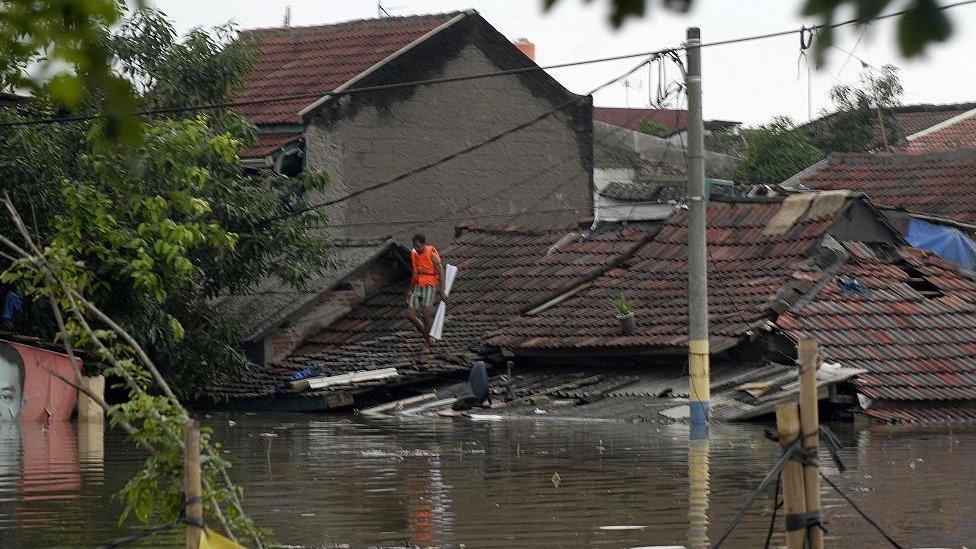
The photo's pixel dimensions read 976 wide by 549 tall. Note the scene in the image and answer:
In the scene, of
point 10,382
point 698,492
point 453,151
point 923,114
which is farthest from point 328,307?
point 923,114

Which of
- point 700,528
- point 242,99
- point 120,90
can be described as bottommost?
point 700,528

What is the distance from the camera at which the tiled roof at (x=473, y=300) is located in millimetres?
24266

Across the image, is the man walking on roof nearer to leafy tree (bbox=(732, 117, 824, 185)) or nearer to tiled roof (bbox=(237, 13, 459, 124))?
tiled roof (bbox=(237, 13, 459, 124))

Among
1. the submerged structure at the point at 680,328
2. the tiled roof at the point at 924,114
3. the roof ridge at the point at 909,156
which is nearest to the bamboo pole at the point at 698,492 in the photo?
the submerged structure at the point at 680,328

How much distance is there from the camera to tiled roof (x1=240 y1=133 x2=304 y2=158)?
27.8 metres

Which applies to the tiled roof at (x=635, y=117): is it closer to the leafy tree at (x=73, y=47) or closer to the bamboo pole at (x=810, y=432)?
the bamboo pole at (x=810, y=432)

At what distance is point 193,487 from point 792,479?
287cm

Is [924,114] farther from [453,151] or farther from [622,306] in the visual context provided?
[622,306]

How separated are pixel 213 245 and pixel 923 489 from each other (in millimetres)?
11513

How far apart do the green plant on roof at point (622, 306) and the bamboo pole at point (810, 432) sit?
13987 mm

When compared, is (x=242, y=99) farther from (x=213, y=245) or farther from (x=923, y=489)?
(x=923, y=489)

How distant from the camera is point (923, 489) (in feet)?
42.7

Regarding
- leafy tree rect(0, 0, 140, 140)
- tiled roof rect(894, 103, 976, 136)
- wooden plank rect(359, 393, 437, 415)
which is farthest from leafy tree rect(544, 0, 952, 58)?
tiled roof rect(894, 103, 976, 136)

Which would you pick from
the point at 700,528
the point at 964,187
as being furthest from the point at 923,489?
the point at 964,187
